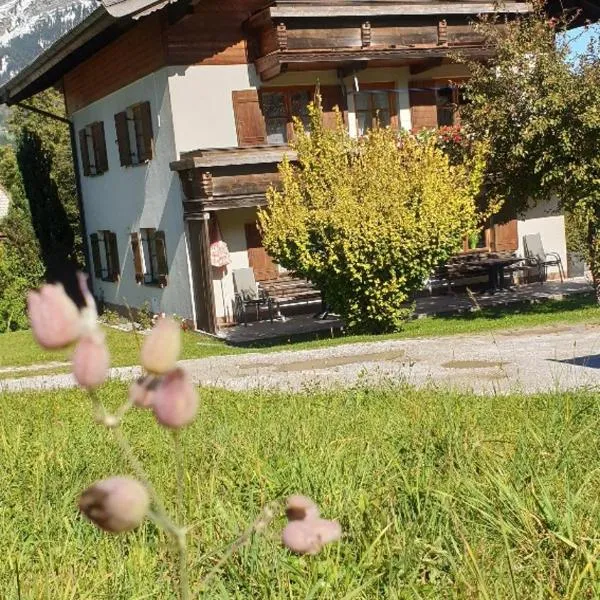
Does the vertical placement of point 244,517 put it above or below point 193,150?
below

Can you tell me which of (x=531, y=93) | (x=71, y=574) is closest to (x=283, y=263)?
(x=531, y=93)

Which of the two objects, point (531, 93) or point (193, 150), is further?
point (193, 150)

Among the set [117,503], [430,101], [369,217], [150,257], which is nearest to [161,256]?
[150,257]

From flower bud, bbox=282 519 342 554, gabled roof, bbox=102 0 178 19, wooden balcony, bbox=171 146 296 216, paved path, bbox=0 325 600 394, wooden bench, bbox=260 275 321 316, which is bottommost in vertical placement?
paved path, bbox=0 325 600 394

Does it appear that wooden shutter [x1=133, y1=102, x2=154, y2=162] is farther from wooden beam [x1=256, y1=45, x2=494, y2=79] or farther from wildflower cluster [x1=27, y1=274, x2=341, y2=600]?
wildflower cluster [x1=27, y1=274, x2=341, y2=600]

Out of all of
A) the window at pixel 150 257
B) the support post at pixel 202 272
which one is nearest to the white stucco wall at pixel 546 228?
the support post at pixel 202 272

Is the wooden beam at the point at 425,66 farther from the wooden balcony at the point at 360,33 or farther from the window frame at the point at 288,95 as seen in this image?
the window frame at the point at 288,95

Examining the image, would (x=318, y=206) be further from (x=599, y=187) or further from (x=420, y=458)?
(x=420, y=458)

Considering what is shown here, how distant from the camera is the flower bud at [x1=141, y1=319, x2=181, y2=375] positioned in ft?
2.27

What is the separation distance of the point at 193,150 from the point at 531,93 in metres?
6.89

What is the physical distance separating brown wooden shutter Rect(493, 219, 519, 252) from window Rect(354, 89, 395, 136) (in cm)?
416

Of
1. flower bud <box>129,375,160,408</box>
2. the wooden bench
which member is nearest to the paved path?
the wooden bench

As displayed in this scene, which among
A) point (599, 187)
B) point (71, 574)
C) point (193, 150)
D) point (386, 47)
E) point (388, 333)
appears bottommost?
point (388, 333)

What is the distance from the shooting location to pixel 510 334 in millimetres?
14773
